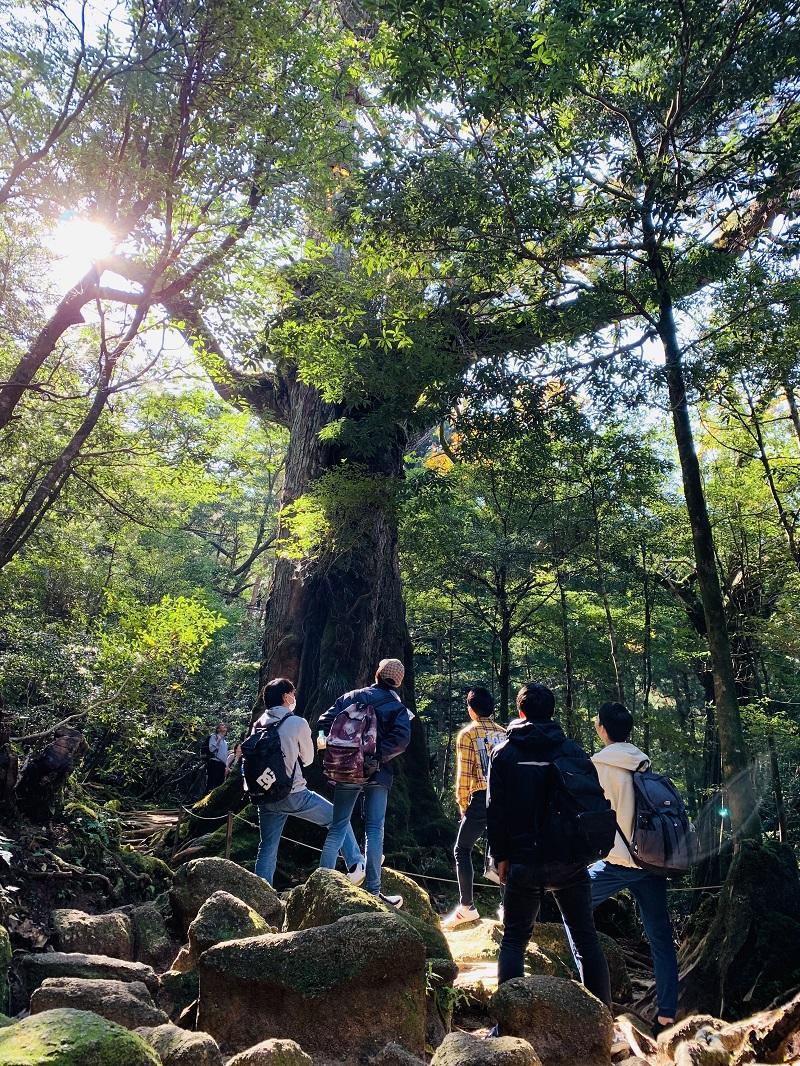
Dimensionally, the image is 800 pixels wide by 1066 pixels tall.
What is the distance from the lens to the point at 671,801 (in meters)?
4.07

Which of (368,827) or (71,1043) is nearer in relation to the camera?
(71,1043)

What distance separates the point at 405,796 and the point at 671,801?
5309 millimetres

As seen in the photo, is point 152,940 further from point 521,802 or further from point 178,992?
point 521,802

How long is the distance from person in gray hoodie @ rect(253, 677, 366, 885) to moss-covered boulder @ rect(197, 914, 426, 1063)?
1.95 m

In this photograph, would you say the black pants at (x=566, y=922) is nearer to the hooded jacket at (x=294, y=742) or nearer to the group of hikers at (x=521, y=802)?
the group of hikers at (x=521, y=802)

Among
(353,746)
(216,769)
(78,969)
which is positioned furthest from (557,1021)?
(216,769)

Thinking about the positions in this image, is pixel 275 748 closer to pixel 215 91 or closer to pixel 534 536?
pixel 215 91

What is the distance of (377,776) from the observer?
216 inches

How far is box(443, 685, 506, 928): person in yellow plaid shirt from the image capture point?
5.61 m

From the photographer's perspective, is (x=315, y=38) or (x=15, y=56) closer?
(x=15, y=56)

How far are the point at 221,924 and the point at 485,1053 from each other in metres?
2.24

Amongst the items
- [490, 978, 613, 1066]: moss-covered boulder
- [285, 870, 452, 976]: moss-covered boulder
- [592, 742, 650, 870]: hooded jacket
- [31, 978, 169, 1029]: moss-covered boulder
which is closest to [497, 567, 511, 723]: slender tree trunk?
[592, 742, 650, 870]: hooded jacket

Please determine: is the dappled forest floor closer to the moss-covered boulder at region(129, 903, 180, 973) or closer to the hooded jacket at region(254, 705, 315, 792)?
the moss-covered boulder at region(129, 903, 180, 973)

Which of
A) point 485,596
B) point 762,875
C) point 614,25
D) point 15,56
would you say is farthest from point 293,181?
point 485,596
